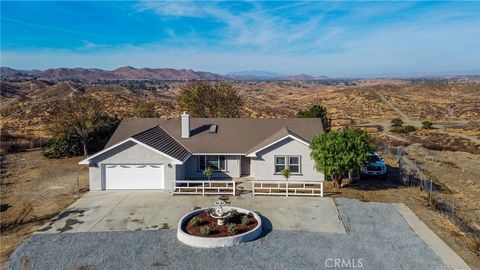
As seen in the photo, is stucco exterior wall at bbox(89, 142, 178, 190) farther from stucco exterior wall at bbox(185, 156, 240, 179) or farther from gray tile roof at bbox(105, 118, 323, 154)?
stucco exterior wall at bbox(185, 156, 240, 179)

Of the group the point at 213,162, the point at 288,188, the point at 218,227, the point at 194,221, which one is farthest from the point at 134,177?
the point at 288,188

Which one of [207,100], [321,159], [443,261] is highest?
[207,100]

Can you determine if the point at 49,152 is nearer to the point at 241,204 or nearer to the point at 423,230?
the point at 241,204

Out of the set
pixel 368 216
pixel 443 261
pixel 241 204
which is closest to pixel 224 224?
pixel 241 204

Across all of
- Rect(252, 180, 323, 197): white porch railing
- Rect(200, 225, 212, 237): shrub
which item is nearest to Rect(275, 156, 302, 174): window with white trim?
Rect(252, 180, 323, 197): white porch railing

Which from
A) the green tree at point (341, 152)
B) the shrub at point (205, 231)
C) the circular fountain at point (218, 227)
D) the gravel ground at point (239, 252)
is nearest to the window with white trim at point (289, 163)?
the green tree at point (341, 152)

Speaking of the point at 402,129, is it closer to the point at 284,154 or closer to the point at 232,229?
the point at 284,154
